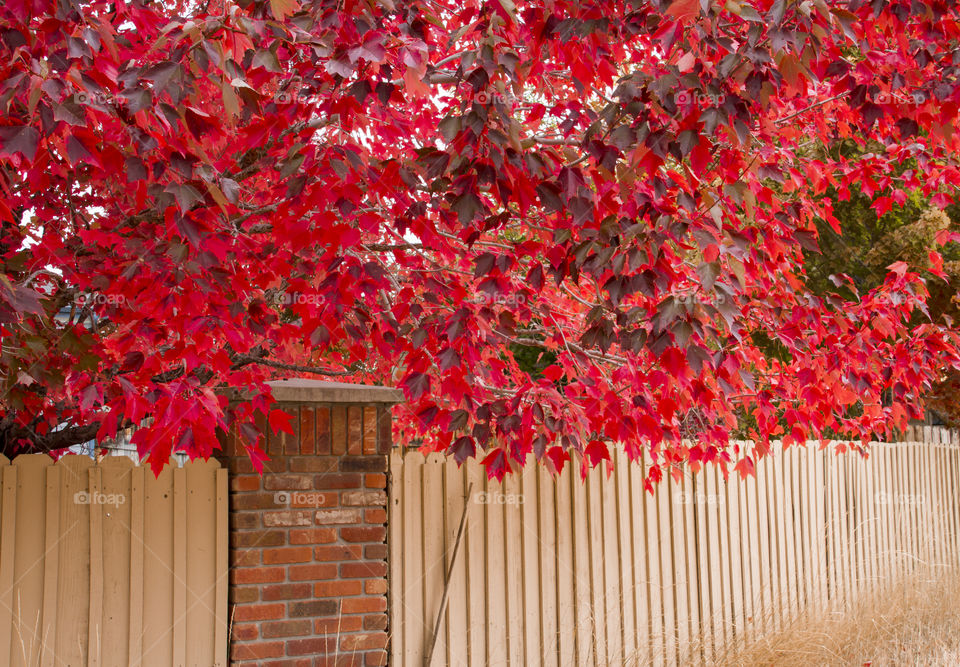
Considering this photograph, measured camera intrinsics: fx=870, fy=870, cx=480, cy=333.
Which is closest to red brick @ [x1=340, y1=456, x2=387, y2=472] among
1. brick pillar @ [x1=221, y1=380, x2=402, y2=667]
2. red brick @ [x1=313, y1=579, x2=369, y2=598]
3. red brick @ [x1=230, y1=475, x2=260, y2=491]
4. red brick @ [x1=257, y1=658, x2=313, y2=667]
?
brick pillar @ [x1=221, y1=380, x2=402, y2=667]

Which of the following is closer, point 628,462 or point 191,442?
point 191,442

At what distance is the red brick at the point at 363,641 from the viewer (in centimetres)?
430

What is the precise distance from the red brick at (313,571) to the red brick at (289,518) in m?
0.21

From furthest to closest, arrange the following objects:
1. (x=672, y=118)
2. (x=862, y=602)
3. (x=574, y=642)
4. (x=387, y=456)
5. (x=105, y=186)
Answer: (x=862, y=602) → (x=574, y=642) → (x=387, y=456) → (x=105, y=186) → (x=672, y=118)

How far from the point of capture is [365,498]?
4.43 metres

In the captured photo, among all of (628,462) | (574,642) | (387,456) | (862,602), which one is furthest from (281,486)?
(862,602)

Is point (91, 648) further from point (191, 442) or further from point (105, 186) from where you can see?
point (105, 186)

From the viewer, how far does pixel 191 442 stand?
10.4ft

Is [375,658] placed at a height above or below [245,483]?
below

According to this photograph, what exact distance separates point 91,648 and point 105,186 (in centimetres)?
209

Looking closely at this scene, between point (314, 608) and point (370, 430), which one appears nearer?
point (314, 608)

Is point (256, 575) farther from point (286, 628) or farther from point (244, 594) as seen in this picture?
point (286, 628)

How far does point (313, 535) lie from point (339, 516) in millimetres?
159

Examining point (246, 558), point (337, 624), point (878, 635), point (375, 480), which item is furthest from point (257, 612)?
point (878, 635)
